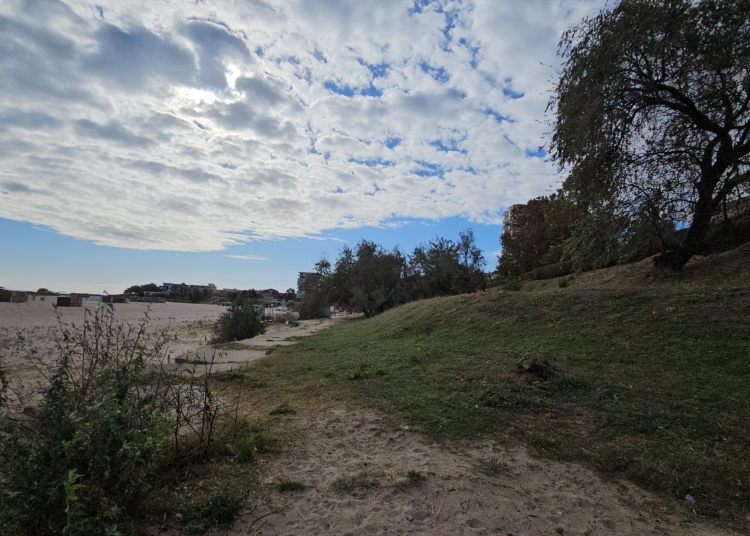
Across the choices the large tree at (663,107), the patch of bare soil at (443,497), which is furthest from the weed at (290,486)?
the large tree at (663,107)

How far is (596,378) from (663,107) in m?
7.79

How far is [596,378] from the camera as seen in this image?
5371 millimetres

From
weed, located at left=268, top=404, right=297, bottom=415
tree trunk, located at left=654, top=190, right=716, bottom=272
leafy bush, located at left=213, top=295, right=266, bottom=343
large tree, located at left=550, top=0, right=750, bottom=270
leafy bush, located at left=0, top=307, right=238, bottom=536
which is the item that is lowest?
weed, located at left=268, top=404, right=297, bottom=415

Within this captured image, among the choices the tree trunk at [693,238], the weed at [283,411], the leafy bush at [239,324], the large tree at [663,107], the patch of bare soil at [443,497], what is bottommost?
the patch of bare soil at [443,497]

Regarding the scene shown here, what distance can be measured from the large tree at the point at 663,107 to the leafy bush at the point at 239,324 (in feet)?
42.2

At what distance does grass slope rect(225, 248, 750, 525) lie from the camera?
3387mm

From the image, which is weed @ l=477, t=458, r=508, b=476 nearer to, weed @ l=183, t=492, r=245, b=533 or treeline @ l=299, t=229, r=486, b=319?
weed @ l=183, t=492, r=245, b=533

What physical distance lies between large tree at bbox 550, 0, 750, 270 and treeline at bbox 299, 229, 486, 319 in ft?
45.1

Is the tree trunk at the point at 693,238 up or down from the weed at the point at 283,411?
up

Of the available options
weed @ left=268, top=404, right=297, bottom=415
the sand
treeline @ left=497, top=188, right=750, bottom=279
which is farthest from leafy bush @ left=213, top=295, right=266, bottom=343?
the sand

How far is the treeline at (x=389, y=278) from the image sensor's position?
2519cm

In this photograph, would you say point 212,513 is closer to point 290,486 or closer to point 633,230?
point 290,486

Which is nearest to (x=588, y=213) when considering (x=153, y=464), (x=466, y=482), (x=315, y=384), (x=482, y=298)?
(x=482, y=298)

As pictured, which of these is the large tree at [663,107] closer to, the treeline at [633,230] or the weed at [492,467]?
the treeline at [633,230]
